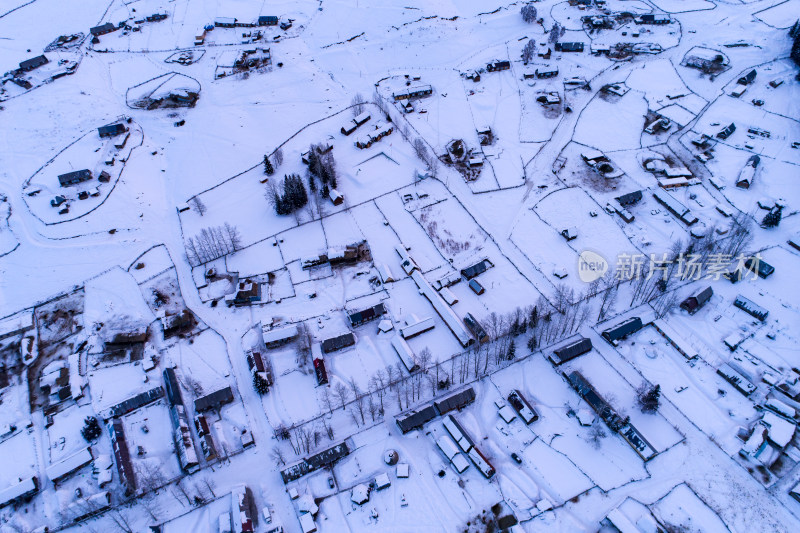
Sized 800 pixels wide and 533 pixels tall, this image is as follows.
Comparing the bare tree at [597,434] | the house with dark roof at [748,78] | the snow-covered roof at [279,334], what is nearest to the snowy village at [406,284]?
the bare tree at [597,434]

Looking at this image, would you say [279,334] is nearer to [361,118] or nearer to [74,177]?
[361,118]

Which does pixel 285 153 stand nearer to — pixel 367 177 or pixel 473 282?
pixel 367 177

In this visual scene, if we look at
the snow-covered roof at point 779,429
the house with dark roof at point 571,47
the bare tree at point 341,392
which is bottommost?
the snow-covered roof at point 779,429

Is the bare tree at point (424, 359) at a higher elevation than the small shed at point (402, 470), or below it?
higher

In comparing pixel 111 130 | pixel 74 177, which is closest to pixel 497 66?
pixel 111 130

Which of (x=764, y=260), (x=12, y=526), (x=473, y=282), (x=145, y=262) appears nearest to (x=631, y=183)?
(x=764, y=260)

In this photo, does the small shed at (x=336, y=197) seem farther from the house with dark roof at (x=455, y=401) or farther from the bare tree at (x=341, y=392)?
the house with dark roof at (x=455, y=401)

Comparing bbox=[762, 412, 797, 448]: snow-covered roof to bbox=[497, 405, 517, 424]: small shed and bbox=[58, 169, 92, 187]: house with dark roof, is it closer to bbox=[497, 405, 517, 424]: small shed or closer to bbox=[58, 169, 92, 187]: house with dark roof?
bbox=[497, 405, 517, 424]: small shed
